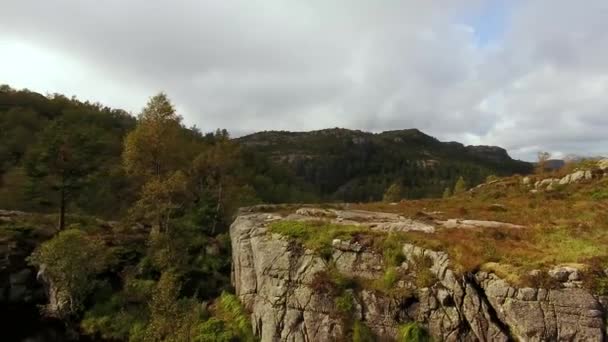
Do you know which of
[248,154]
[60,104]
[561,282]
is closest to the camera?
[561,282]

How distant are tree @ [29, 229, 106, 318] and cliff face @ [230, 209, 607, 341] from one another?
51.8 ft

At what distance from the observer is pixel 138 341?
34.8 m

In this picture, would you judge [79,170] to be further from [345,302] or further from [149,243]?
[345,302]

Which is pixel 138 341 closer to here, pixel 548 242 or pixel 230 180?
pixel 230 180

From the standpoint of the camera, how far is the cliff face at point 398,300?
21328 millimetres

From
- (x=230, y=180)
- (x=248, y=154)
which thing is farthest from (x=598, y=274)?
(x=248, y=154)

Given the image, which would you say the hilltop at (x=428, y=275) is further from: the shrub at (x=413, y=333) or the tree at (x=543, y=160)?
the tree at (x=543, y=160)

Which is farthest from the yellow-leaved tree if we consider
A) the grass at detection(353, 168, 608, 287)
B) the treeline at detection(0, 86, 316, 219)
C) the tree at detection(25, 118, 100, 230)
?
the grass at detection(353, 168, 608, 287)

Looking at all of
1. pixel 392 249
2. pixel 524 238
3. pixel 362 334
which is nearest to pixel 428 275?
pixel 392 249

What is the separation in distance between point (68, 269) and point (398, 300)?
3044cm

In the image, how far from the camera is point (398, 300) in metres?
25.5

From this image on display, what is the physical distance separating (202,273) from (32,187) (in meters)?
29.8

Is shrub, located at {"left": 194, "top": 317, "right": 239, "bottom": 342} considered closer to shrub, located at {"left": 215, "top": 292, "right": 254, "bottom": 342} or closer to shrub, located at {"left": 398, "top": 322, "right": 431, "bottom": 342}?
shrub, located at {"left": 215, "top": 292, "right": 254, "bottom": 342}

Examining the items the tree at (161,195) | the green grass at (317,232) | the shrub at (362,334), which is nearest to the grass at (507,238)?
the green grass at (317,232)
